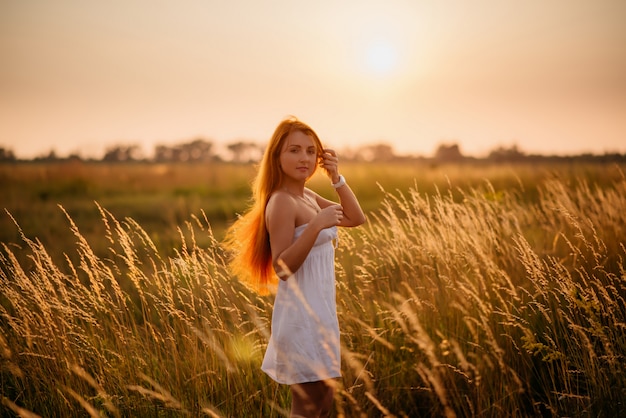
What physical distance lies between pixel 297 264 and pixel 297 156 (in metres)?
0.58

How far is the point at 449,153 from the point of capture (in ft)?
183

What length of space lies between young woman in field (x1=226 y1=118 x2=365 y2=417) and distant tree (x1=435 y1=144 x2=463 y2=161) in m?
52.2

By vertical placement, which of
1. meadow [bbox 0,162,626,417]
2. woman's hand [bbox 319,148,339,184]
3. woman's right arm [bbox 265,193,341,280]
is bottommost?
meadow [bbox 0,162,626,417]

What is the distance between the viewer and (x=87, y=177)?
23484 mm

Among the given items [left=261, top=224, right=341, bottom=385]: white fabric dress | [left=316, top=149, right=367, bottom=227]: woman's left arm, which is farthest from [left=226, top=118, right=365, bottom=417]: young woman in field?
[left=316, top=149, right=367, bottom=227]: woman's left arm

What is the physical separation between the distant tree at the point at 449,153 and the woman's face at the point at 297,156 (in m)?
52.1

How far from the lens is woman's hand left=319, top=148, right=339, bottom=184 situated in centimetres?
295

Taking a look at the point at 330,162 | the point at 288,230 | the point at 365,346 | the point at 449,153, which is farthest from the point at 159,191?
the point at 449,153

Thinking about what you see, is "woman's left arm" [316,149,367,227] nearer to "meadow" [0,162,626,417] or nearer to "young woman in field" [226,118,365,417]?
"young woman in field" [226,118,365,417]

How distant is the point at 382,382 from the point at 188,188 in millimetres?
19722

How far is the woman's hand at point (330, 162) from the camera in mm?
2947

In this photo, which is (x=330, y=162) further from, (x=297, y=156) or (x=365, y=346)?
(x=365, y=346)

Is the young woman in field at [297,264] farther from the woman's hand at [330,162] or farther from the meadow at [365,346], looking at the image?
the meadow at [365,346]

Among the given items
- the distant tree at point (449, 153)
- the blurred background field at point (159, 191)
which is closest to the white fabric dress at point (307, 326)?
the blurred background field at point (159, 191)
